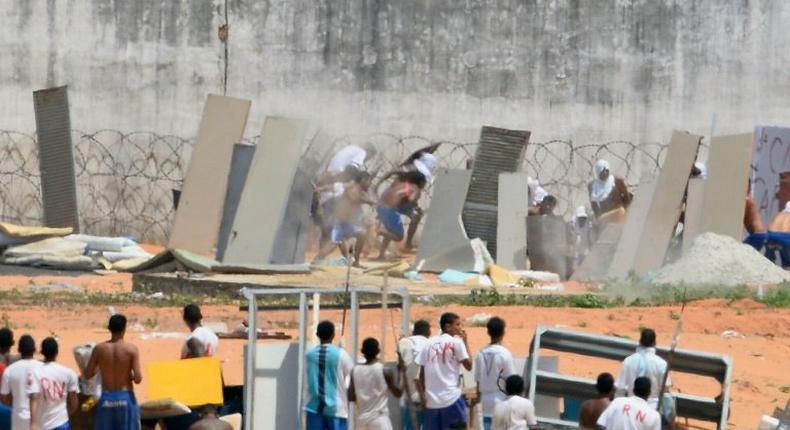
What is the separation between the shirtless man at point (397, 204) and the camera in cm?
2659

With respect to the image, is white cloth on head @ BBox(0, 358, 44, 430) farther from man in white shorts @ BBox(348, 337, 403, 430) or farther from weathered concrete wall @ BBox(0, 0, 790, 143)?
weathered concrete wall @ BBox(0, 0, 790, 143)

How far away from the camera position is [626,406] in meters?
12.0

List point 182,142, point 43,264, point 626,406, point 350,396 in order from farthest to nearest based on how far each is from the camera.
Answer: point 182,142 → point 43,264 → point 350,396 → point 626,406

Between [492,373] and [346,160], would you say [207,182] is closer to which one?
[346,160]

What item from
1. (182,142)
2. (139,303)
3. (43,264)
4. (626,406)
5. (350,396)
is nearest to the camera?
(626,406)

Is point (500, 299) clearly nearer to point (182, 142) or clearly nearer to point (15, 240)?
point (15, 240)

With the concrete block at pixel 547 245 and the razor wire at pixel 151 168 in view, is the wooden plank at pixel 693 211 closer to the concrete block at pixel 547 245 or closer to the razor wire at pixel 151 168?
the concrete block at pixel 547 245

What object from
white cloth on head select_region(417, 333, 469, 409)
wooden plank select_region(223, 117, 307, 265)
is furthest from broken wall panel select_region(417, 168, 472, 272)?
white cloth on head select_region(417, 333, 469, 409)

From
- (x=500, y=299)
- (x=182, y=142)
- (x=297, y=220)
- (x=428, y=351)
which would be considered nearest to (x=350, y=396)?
(x=428, y=351)

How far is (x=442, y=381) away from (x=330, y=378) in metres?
0.79

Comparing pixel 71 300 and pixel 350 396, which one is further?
pixel 71 300

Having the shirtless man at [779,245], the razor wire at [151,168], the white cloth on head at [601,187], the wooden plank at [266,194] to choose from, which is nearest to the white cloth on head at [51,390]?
the wooden plank at [266,194]

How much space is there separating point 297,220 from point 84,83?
829cm

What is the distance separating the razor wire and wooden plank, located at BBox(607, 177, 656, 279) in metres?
4.30
